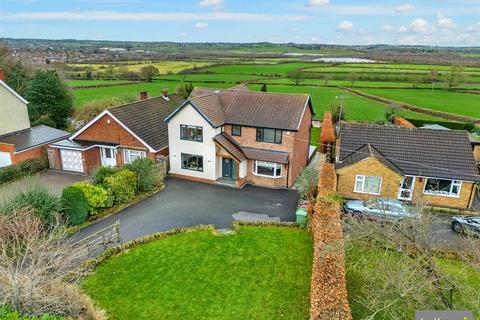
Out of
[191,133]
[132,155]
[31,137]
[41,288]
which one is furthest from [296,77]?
[41,288]

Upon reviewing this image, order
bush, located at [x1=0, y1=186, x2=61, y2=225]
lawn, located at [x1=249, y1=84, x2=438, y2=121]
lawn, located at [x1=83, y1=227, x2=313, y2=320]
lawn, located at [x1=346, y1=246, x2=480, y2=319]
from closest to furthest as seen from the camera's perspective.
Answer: lawn, located at [x1=346, y1=246, x2=480, y2=319], lawn, located at [x1=83, y1=227, x2=313, y2=320], bush, located at [x1=0, y1=186, x2=61, y2=225], lawn, located at [x1=249, y1=84, x2=438, y2=121]

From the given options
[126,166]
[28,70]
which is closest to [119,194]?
[126,166]

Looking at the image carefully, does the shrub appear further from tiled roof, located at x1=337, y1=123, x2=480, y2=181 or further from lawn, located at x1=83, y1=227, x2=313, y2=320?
tiled roof, located at x1=337, y1=123, x2=480, y2=181

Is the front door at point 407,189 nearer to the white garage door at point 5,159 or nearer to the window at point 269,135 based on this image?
the window at point 269,135

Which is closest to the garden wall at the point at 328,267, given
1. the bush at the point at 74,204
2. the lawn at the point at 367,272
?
the lawn at the point at 367,272

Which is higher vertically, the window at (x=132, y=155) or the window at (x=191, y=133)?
the window at (x=191, y=133)

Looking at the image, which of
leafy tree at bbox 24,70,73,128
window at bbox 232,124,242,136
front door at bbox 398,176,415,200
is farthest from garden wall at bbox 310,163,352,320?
leafy tree at bbox 24,70,73,128
